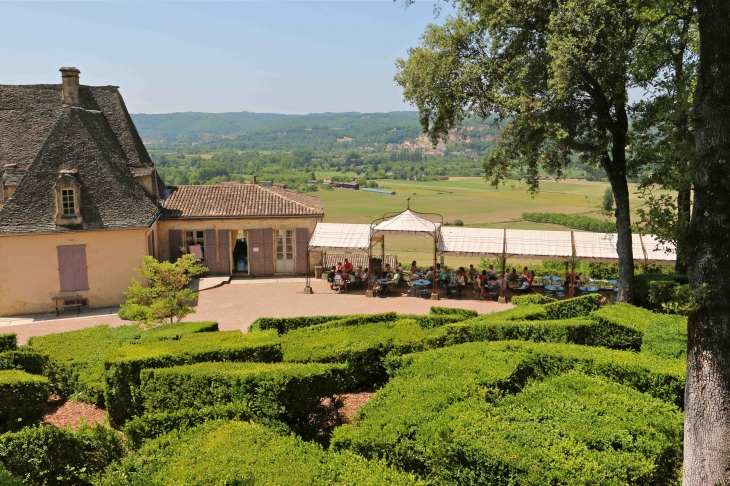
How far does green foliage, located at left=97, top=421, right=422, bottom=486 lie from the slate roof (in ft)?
49.9

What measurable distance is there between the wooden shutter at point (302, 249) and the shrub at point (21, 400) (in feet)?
49.5

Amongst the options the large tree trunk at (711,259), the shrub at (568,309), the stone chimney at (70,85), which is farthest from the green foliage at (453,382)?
the stone chimney at (70,85)

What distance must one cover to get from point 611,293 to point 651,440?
1398 cm

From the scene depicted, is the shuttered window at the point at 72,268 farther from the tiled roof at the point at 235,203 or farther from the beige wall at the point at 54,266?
the tiled roof at the point at 235,203

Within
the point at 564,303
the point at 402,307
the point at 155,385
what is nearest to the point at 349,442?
the point at 155,385

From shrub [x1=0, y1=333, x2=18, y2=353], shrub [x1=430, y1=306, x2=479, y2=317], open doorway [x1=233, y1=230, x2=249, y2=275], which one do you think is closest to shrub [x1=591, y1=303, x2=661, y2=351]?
shrub [x1=430, y1=306, x2=479, y2=317]

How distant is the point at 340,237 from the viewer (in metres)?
22.2

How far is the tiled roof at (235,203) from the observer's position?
23859 mm

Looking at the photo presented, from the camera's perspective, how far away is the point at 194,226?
939 inches

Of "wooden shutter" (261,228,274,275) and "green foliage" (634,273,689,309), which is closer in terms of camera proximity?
"green foliage" (634,273,689,309)

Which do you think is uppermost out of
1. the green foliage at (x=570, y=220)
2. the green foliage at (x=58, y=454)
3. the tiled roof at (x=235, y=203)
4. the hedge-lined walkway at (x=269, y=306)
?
the tiled roof at (x=235, y=203)

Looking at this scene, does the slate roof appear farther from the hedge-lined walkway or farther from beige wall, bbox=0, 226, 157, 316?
the hedge-lined walkway

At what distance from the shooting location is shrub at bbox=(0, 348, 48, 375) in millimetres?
11000

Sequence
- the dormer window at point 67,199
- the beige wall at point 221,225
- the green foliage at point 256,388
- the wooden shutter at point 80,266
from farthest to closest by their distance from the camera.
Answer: the beige wall at point 221,225
the wooden shutter at point 80,266
the dormer window at point 67,199
the green foliage at point 256,388
